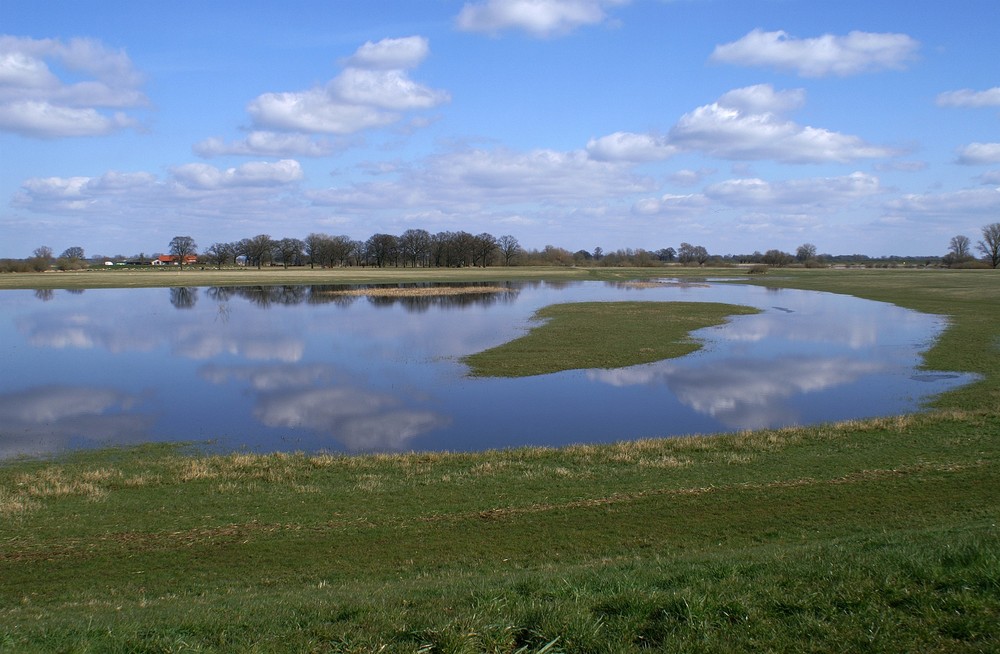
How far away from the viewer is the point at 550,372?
86.2 feet

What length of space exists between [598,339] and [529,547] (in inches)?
1007

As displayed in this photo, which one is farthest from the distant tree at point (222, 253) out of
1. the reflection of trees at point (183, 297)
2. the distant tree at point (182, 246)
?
the reflection of trees at point (183, 297)

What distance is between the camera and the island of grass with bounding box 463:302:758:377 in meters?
28.0

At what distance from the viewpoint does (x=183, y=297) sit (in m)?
70.2

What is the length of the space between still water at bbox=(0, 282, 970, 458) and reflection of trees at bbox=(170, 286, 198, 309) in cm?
1418

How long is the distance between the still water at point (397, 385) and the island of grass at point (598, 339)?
119cm

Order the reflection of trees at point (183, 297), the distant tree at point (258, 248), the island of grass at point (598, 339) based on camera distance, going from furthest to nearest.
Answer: the distant tree at point (258, 248) → the reflection of trees at point (183, 297) → the island of grass at point (598, 339)

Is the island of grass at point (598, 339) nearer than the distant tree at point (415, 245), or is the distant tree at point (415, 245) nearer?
the island of grass at point (598, 339)

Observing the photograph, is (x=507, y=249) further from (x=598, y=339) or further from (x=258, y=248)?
(x=598, y=339)

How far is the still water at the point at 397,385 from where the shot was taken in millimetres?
18109

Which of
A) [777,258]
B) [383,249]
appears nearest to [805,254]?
[777,258]

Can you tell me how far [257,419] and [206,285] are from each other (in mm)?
80023

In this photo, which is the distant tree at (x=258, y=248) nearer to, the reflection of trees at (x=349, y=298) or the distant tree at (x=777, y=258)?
the reflection of trees at (x=349, y=298)

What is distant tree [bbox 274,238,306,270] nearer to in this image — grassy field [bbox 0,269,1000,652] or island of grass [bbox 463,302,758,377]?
island of grass [bbox 463,302,758,377]
